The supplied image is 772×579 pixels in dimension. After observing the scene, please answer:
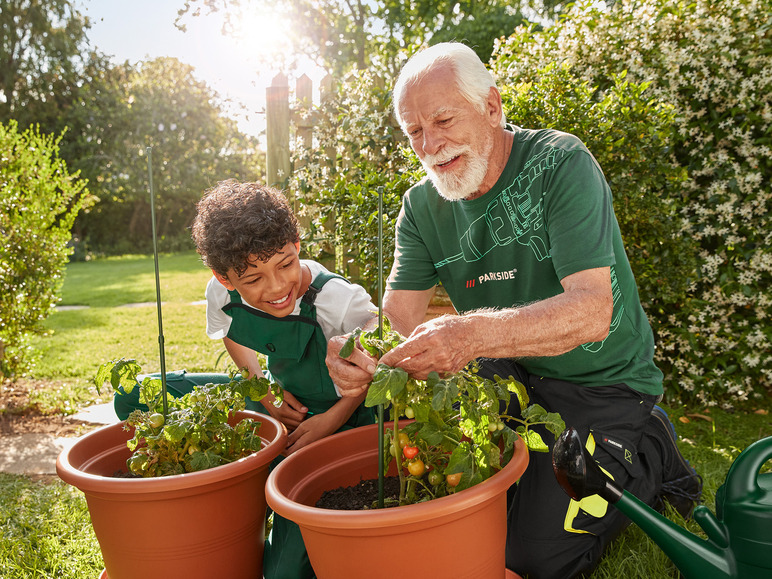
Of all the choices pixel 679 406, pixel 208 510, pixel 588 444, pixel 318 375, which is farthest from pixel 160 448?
pixel 679 406

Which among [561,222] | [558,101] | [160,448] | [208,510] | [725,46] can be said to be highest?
[725,46]

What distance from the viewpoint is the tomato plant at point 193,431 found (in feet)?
4.82

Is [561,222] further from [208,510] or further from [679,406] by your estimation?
[679,406]

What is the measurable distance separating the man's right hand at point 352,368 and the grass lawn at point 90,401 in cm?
93

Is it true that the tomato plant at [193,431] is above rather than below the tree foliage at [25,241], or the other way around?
below

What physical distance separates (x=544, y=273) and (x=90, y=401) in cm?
315

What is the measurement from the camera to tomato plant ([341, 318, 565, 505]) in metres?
1.14

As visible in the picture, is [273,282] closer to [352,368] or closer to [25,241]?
[352,368]

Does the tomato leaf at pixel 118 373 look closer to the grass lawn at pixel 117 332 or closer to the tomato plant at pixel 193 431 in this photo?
the tomato plant at pixel 193 431

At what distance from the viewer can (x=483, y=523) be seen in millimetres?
1194

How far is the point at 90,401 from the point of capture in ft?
12.2

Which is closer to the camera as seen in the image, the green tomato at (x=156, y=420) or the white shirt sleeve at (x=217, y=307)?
the green tomato at (x=156, y=420)

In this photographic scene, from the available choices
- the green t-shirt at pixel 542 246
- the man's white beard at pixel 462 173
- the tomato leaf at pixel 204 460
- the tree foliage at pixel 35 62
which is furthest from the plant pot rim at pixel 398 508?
the tree foliage at pixel 35 62

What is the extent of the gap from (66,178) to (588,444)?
3.76 metres
